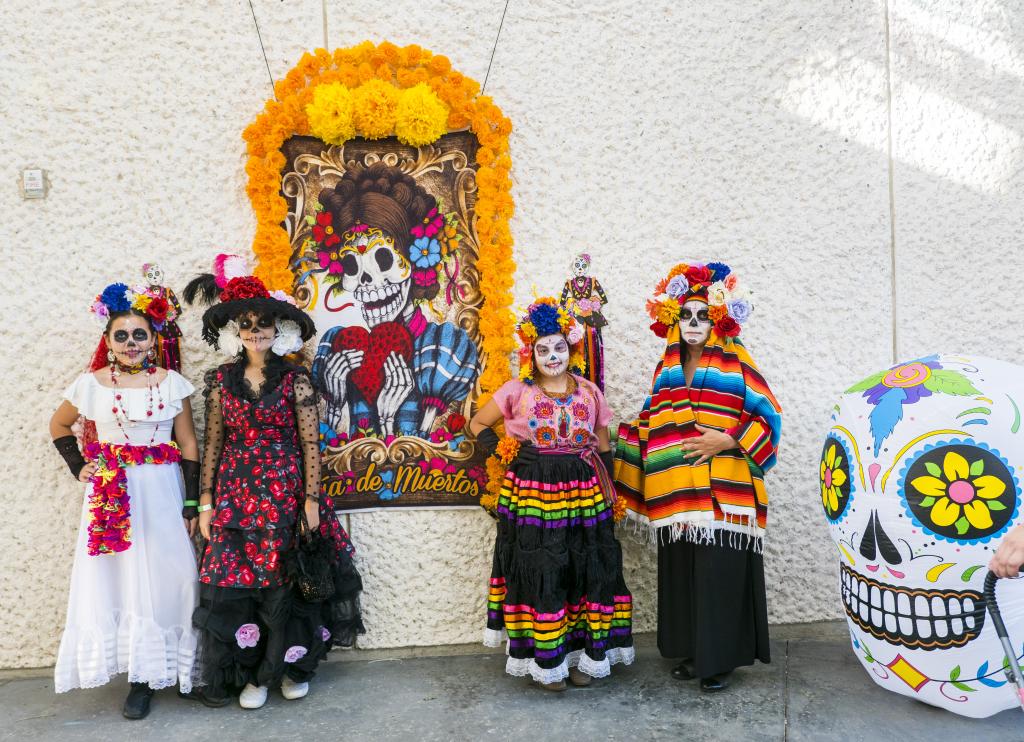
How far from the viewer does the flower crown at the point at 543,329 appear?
3.64m

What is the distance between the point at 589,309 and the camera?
158 inches

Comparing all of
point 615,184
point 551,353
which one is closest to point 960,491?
point 551,353

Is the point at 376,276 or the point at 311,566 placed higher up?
the point at 376,276

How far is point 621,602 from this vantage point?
12.3ft

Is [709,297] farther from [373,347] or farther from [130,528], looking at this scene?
[130,528]

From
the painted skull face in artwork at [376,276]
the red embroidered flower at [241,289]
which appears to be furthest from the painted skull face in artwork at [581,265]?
the red embroidered flower at [241,289]

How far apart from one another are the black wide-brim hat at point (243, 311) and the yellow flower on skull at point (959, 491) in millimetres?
2897

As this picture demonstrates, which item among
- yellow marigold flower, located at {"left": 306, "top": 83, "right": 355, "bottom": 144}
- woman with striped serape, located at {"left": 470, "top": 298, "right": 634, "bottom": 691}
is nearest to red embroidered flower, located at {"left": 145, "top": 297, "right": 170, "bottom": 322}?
yellow marigold flower, located at {"left": 306, "top": 83, "right": 355, "bottom": 144}

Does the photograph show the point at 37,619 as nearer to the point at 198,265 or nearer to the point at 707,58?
the point at 198,265

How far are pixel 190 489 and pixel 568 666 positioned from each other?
2103mm

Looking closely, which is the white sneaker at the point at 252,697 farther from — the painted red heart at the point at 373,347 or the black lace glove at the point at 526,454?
the black lace glove at the point at 526,454

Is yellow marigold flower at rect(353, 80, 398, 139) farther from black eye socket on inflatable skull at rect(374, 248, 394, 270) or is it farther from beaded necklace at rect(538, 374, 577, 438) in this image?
beaded necklace at rect(538, 374, 577, 438)

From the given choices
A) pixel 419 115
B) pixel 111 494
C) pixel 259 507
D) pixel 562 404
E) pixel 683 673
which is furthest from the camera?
pixel 419 115

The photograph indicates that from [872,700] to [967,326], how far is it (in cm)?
238
